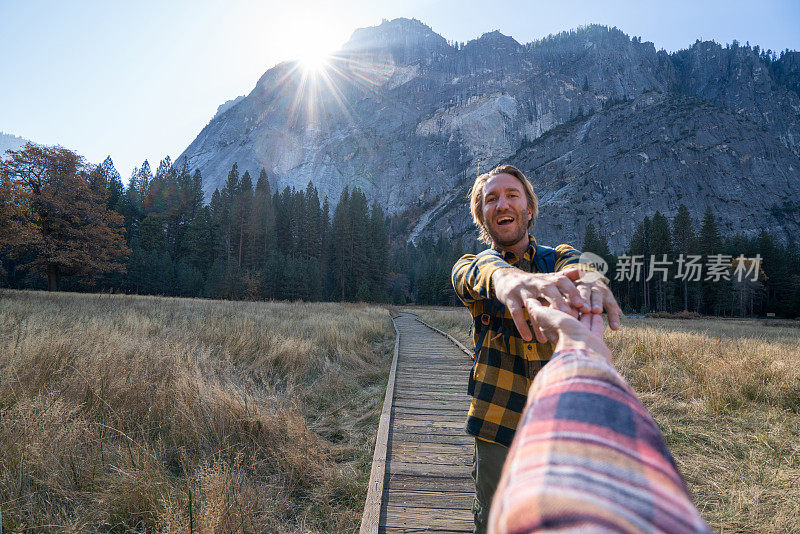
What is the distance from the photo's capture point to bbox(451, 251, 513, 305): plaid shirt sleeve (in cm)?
134

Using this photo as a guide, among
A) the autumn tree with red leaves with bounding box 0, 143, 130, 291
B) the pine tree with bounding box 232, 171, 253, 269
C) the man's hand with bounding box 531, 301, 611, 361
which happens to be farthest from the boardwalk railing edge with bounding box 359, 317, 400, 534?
the pine tree with bounding box 232, 171, 253, 269

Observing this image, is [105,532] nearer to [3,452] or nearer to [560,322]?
[3,452]

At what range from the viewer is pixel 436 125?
427 feet

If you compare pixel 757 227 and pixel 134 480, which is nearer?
pixel 134 480

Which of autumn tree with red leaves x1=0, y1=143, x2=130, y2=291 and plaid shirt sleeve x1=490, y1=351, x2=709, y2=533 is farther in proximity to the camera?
autumn tree with red leaves x1=0, y1=143, x2=130, y2=291

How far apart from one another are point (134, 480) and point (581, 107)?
151917 millimetres

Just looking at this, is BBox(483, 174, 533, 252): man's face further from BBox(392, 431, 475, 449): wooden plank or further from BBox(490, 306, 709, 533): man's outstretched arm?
BBox(392, 431, 475, 449): wooden plank

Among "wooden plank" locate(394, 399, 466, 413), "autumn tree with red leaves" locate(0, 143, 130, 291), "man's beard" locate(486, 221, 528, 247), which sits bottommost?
"wooden plank" locate(394, 399, 466, 413)

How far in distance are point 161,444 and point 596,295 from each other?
3.64 m

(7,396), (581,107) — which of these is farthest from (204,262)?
(581,107)

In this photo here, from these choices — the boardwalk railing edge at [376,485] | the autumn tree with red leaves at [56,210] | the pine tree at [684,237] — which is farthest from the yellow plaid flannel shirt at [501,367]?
the pine tree at [684,237]

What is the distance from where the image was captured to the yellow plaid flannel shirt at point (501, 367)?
1.63 metres

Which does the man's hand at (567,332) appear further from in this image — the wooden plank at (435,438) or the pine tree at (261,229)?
the pine tree at (261,229)

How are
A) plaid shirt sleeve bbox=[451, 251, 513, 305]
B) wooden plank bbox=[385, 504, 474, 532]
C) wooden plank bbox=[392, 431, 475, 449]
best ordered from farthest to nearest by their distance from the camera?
wooden plank bbox=[392, 431, 475, 449] < wooden plank bbox=[385, 504, 474, 532] < plaid shirt sleeve bbox=[451, 251, 513, 305]
